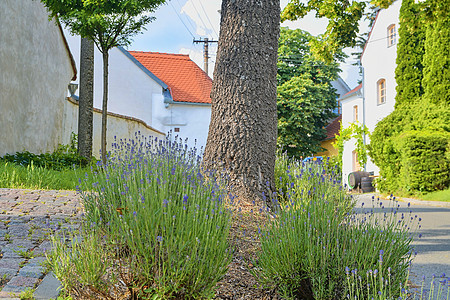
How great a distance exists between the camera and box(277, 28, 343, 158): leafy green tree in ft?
106

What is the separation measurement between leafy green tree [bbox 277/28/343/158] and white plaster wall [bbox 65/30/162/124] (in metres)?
10.1

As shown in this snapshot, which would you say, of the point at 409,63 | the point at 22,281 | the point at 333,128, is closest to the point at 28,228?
the point at 22,281

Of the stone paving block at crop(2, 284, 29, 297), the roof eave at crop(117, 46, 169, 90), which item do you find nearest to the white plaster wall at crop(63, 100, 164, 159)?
the roof eave at crop(117, 46, 169, 90)

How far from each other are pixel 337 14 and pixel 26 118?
9620 mm

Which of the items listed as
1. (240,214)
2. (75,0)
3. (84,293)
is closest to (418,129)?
(75,0)

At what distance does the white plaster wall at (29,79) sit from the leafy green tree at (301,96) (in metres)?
19.4

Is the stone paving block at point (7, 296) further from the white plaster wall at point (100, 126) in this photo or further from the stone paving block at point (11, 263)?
the white plaster wall at point (100, 126)

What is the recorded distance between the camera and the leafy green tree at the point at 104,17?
1063 cm

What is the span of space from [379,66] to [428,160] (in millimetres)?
9497

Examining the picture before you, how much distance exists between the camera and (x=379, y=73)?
2280cm

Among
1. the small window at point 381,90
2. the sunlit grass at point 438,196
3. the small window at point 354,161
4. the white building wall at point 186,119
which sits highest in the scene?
the small window at point 381,90

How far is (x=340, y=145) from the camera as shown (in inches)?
1074

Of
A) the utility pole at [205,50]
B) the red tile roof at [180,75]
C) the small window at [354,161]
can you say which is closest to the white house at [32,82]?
the red tile roof at [180,75]

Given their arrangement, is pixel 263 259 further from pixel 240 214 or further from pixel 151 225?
pixel 240 214
